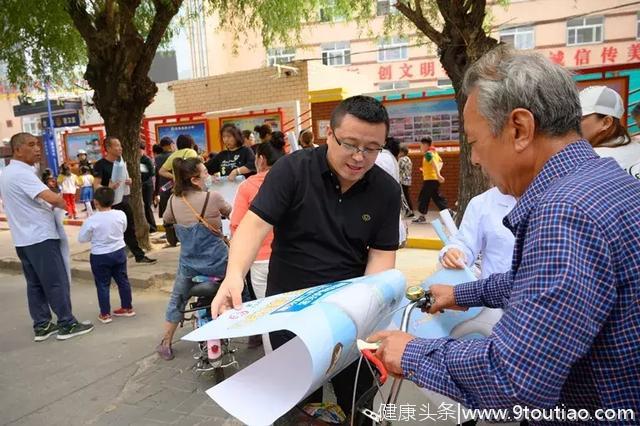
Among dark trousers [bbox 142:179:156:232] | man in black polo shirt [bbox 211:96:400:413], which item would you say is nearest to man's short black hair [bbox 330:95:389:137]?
man in black polo shirt [bbox 211:96:400:413]

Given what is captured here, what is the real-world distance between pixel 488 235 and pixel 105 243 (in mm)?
3767

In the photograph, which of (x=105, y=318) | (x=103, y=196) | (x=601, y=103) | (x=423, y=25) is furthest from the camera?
(x=423, y=25)

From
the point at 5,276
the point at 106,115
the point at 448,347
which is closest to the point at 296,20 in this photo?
the point at 106,115

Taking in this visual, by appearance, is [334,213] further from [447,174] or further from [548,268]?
[447,174]

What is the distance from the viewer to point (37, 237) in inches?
172

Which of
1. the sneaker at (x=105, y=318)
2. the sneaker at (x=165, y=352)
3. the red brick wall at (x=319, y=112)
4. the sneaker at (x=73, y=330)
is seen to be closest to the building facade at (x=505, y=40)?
the red brick wall at (x=319, y=112)

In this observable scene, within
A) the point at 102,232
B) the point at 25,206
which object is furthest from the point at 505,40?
the point at 25,206

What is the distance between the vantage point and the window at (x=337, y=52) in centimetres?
2514

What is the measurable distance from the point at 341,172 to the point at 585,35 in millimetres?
23001

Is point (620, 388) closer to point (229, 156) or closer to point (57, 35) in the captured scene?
point (229, 156)

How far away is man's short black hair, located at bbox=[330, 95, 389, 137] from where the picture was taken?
5.89 feet

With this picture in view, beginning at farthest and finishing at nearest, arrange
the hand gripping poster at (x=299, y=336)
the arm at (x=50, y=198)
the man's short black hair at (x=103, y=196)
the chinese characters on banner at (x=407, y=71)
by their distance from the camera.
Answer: the chinese characters on banner at (x=407, y=71), the man's short black hair at (x=103, y=196), the arm at (x=50, y=198), the hand gripping poster at (x=299, y=336)

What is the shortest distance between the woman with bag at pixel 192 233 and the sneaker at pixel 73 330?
1.09 meters

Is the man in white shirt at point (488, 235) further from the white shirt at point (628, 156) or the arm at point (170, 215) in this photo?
the arm at point (170, 215)
